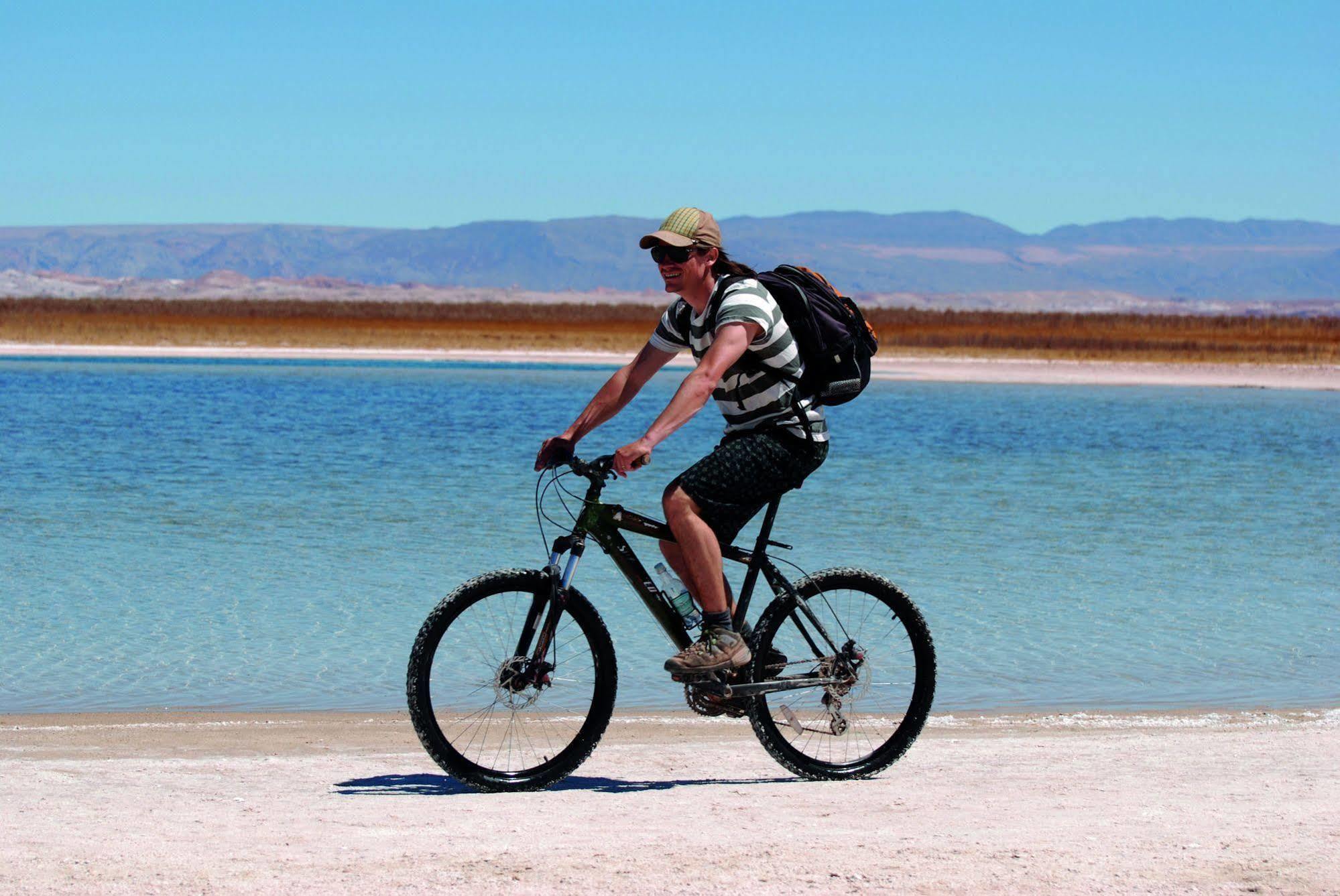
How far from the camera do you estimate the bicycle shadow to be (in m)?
5.23

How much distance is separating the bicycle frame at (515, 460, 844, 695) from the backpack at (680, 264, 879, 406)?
39cm

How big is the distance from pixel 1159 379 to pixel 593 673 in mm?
42676

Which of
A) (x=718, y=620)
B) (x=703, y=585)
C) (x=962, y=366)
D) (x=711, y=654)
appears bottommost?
(x=962, y=366)

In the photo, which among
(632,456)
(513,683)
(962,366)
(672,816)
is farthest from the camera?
(962,366)

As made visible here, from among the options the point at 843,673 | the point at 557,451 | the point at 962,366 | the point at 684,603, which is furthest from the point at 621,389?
the point at 962,366

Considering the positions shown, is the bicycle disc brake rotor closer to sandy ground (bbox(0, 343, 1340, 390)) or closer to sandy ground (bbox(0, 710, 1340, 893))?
sandy ground (bbox(0, 710, 1340, 893))

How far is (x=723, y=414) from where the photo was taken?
5160mm

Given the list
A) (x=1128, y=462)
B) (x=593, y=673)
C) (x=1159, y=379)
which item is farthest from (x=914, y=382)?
(x=593, y=673)

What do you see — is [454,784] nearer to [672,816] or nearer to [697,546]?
[672,816]

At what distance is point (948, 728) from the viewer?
682cm

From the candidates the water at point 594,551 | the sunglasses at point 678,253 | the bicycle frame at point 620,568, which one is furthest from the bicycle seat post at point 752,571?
the water at point 594,551

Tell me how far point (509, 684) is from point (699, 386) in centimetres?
111

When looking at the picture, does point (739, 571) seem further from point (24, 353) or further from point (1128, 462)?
point (24, 353)

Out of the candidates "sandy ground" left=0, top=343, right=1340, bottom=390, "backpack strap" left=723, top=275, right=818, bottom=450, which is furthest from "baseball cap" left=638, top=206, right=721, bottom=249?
"sandy ground" left=0, top=343, right=1340, bottom=390
